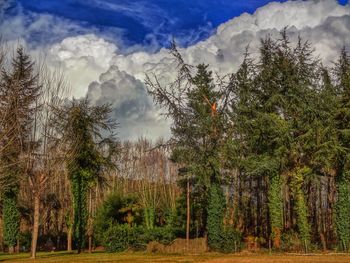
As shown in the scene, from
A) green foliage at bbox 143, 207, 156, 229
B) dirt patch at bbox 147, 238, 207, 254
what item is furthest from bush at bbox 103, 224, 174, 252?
green foliage at bbox 143, 207, 156, 229

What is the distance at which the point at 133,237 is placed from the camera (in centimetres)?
3791

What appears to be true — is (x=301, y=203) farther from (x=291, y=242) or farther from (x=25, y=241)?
(x=25, y=241)

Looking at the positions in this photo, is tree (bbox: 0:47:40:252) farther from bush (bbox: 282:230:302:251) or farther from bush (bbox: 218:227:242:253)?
bush (bbox: 282:230:302:251)

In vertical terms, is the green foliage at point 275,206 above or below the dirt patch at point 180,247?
above

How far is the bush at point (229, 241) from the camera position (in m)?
35.5

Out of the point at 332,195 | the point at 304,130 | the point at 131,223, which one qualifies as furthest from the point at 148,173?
the point at 304,130

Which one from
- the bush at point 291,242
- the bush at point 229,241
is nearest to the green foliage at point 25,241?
the bush at point 229,241

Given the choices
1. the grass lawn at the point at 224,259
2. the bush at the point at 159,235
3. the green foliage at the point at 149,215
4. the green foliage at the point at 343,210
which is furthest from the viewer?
the green foliage at the point at 149,215

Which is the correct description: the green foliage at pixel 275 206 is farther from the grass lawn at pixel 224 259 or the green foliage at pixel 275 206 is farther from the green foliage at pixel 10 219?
the green foliage at pixel 10 219

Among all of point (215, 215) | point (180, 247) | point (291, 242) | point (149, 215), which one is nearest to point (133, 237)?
point (180, 247)

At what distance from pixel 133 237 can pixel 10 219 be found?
1195 cm

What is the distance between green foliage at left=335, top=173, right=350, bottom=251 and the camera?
119 feet

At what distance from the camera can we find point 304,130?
3703 cm

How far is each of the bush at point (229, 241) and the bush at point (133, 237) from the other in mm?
4236
